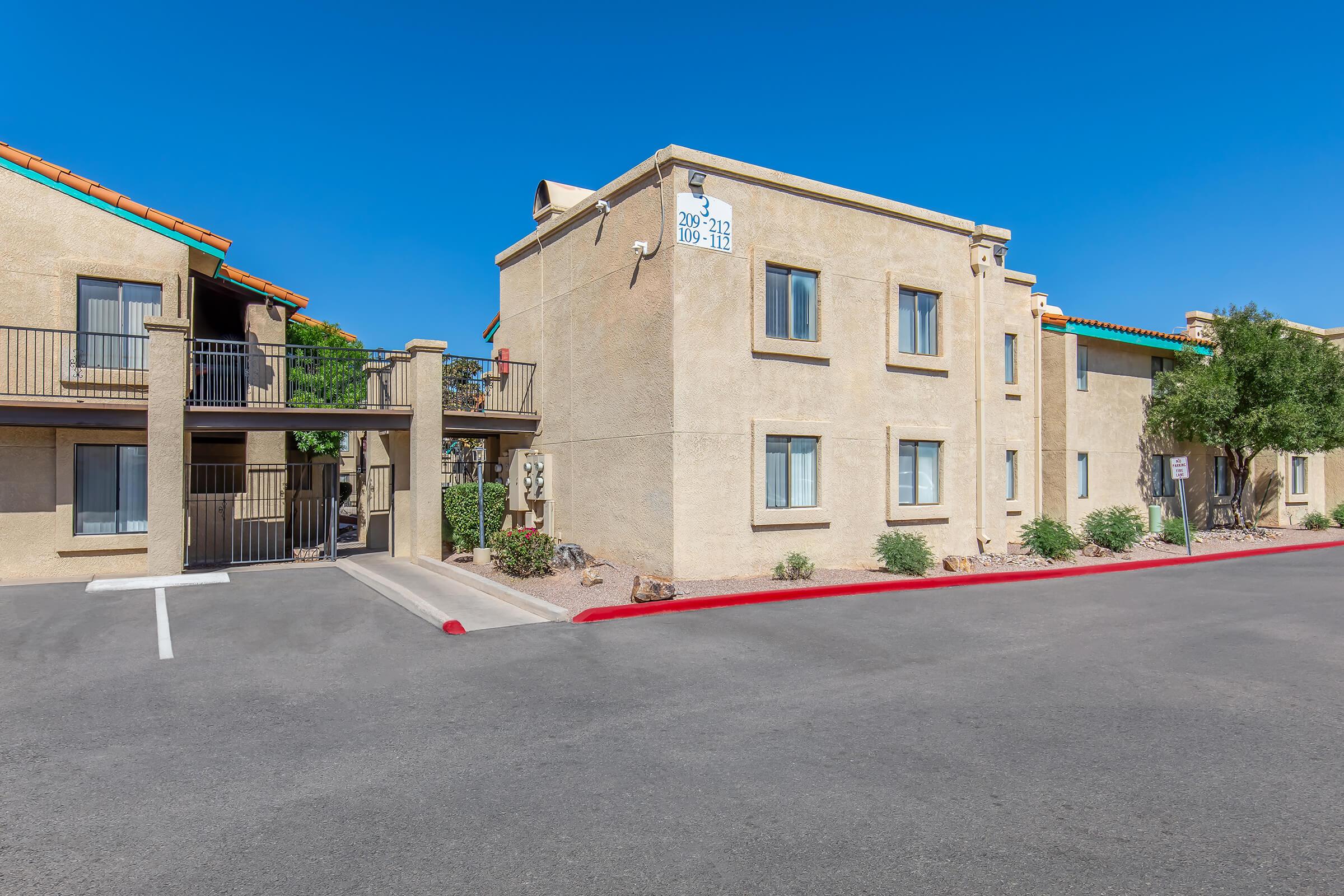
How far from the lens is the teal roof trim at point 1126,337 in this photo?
886 inches

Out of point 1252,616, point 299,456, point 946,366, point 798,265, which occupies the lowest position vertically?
point 1252,616

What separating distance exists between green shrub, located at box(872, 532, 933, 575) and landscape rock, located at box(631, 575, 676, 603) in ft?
16.8

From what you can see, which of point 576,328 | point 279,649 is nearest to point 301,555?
point 576,328

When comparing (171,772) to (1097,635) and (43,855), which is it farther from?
(1097,635)

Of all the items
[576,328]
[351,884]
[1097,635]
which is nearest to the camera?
[351,884]

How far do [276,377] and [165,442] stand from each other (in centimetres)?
433

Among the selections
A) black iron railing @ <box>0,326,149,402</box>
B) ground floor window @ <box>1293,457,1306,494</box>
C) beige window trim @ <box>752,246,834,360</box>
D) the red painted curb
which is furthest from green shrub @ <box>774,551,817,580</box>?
ground floor window @ <box>1293,457,1306,494</box>

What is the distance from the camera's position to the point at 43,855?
13.5 ft

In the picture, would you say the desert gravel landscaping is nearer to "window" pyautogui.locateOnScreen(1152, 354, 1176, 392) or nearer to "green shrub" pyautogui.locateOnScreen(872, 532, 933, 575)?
"green shrub" pyautogui.locateOnScreen(872, 532, 933, 575)

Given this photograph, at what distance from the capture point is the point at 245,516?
18000 mm

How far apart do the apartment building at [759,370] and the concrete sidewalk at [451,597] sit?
2912 millimetres

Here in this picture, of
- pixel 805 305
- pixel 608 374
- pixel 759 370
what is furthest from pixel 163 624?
pixel 805 305

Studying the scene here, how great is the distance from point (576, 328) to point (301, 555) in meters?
8.04

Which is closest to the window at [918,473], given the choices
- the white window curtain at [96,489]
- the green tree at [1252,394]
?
the green tree at [1252,394]
